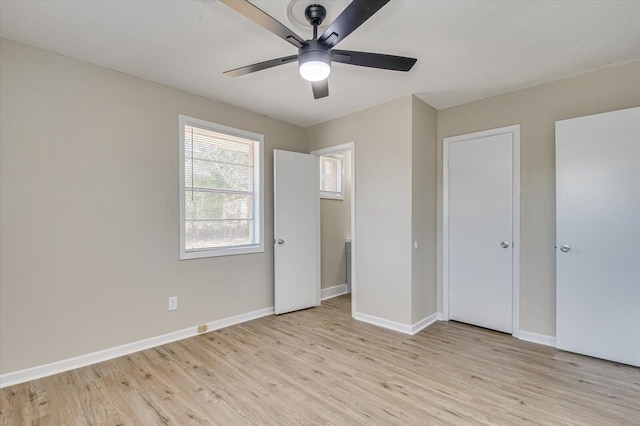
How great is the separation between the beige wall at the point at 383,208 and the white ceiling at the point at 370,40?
48cm

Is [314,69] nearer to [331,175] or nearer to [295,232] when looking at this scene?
[295,232]

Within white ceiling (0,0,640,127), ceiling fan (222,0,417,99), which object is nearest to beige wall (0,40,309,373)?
white ceiling (0,0,640,127)

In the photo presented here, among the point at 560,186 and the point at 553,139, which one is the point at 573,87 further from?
the point at 560,186

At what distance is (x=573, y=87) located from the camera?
2.95 meters

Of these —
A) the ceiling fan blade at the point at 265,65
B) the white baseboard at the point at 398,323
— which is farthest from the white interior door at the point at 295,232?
the ceiling fan blade at the point at 265,65

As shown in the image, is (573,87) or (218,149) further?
(218,149)

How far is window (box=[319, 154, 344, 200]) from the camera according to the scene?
5.04m

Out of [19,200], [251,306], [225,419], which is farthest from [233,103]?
[225,419]

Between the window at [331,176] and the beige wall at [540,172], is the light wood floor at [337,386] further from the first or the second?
the window at [331,176]

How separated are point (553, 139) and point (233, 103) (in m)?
3.35

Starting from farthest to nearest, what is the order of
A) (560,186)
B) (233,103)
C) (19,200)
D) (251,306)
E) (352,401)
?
(251,306)
(233,103)
(560,186)
(19,200)
(352,401)

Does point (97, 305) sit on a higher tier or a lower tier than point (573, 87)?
lower

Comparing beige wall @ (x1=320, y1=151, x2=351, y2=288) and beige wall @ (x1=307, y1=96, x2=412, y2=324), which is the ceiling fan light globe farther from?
beige wall @ (x1=320, y1=151, x2=351, y2=288)

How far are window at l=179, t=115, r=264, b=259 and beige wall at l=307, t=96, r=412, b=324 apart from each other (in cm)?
125
